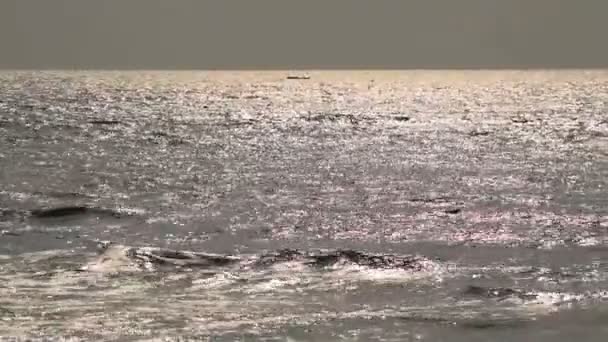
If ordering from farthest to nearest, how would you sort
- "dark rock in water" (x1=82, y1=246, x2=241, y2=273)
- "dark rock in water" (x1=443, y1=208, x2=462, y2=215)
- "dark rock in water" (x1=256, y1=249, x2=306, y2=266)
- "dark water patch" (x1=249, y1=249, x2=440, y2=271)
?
"dark rock in water" (x1=443, y1=208, x2=462, y2=215) → "dark rock in water" (x1=256, y1=249, x2=306, y2=266) → "dark water patch" (x1=249, y1=249, x2=440, y2=271) → "dark rock in water" (x1=82, y1=246, x2=241, y2=273)

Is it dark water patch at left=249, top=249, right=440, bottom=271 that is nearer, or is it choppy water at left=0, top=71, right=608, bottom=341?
choppy water at left=0, top=71, right=608, bottom=341

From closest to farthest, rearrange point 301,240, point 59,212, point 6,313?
point 6,313 → point 301,240 → point 59,212

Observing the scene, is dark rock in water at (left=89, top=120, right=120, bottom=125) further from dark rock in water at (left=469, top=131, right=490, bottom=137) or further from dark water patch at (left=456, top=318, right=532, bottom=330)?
dark water patch at (left=456, top=318, right=532, bottom=330)

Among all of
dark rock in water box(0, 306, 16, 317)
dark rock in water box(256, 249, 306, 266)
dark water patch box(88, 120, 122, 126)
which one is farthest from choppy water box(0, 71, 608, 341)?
dark water patch box(88, 120, 122, 126)

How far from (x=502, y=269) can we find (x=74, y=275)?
1057 cm

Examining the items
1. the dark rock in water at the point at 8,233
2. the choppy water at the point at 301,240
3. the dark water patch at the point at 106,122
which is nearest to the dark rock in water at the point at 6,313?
the choppy water at the point at 301,240

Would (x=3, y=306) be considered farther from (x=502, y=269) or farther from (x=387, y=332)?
(x=502, y=269)

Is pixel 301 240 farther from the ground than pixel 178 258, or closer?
closer

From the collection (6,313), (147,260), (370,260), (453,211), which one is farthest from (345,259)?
(453,211)

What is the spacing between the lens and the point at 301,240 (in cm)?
2670

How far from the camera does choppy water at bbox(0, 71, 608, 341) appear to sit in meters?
16.8

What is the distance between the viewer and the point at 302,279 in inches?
814

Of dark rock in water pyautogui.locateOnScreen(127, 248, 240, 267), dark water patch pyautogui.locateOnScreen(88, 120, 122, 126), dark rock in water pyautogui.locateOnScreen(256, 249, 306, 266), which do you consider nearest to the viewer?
dark rock in water pyautogui.locateOnScreen(127, 248, 240, 267)

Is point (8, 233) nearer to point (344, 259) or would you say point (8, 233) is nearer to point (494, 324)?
point (344, 259)
